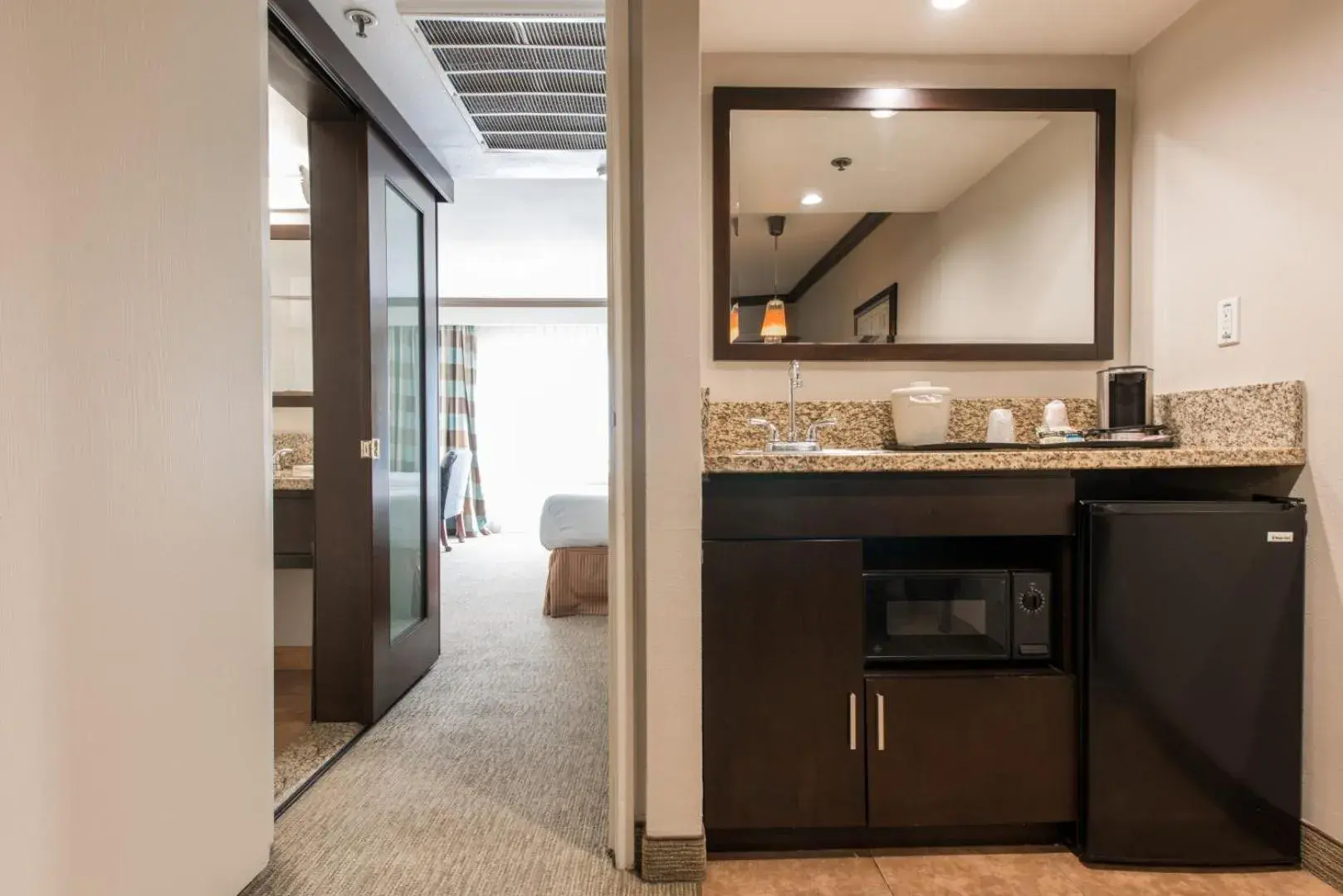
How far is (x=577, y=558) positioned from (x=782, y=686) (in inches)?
100

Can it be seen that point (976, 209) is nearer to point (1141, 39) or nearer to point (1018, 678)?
point (1141, 39)

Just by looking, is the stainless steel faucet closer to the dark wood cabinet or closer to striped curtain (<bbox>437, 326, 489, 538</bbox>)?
the dark wood cabinet

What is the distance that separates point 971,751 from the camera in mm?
1573

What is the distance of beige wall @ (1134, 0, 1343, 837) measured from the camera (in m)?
1.50

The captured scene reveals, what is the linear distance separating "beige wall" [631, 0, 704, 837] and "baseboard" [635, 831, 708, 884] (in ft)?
0.06

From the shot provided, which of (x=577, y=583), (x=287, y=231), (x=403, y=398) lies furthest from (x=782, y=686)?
(x=287, y=231)

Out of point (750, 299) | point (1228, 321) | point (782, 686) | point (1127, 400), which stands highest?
point (750, 299)

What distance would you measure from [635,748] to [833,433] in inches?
42.3

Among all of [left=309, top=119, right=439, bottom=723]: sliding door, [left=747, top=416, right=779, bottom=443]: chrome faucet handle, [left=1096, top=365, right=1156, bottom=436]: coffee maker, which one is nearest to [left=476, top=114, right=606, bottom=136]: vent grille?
[left=309, top=119, right=439, bottom=723]: sliding door

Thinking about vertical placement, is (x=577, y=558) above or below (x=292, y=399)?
below

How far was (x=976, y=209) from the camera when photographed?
7.04 feet

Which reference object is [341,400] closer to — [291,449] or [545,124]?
[291,449]

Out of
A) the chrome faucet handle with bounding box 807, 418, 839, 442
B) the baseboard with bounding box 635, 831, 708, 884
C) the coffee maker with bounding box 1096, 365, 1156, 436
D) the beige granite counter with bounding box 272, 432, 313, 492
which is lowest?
the baseboard with bounding box 635, 831, 708, 884

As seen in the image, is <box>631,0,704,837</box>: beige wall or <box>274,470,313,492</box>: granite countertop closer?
<box>631,0,704,837</box>: beige wall
